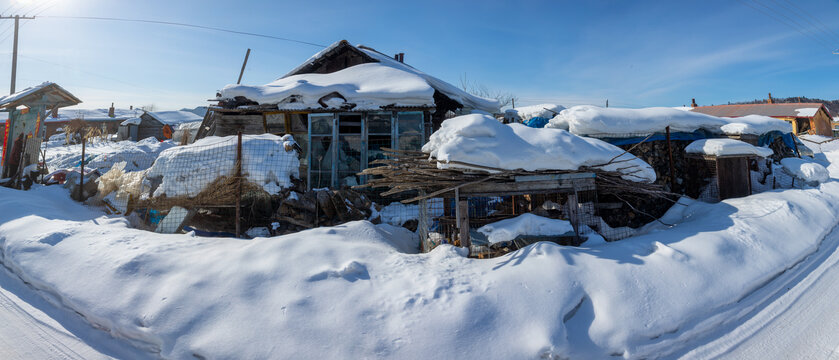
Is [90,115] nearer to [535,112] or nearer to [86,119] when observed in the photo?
[86,119]

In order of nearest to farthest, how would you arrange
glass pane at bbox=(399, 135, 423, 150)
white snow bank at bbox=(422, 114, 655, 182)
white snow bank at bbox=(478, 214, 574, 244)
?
white snow bank at bbox=(422, 114, 655, 182) < white snow bank at bbox=(478, 214, 574, 244) < glass pane at bbox=(399, 135, 423, 150)

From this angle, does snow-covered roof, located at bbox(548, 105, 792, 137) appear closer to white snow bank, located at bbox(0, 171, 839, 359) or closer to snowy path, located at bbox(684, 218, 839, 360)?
white snow bank, located at bbox(0, 171, 839, 359)

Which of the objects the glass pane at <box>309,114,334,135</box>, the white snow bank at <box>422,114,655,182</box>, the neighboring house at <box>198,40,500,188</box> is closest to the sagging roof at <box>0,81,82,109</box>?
the neighboring house at <box>198,40,500,188</box>

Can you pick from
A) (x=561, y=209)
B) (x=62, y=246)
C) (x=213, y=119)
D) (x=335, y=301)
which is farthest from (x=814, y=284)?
(x=213, y=119)

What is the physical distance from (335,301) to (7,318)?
10.9 ft

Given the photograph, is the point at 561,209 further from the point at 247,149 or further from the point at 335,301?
the point at 247,149

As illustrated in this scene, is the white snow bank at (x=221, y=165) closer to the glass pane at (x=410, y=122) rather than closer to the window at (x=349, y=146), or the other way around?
the window at (x=349, y=146)

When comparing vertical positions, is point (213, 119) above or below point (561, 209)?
above

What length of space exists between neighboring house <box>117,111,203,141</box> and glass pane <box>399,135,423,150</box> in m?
24.6

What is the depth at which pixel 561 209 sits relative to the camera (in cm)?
600

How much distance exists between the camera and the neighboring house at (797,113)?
75.6ft

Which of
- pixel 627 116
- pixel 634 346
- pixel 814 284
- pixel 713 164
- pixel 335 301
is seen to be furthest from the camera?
pixel 627 116

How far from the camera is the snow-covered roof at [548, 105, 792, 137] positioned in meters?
9.09

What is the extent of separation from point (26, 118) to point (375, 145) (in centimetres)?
1116
